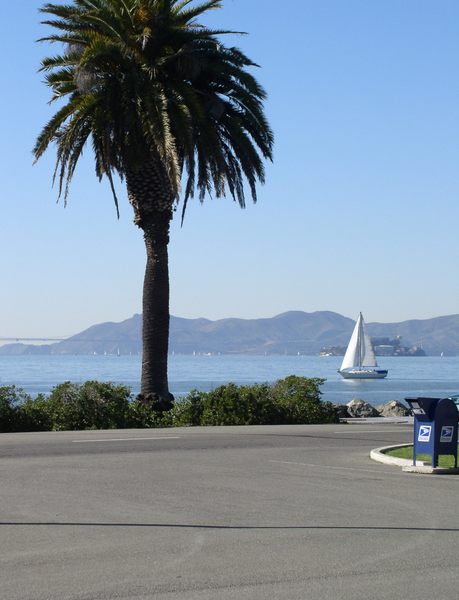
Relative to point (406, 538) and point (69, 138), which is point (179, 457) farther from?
point (69, 138)

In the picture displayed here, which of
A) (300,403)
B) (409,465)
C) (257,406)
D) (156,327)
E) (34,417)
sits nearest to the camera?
(409,465)

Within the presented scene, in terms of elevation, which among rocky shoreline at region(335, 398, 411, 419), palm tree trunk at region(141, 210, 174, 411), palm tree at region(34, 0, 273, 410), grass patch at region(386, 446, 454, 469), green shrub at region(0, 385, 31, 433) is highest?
palm tree at region(34, 0, 273, 410)

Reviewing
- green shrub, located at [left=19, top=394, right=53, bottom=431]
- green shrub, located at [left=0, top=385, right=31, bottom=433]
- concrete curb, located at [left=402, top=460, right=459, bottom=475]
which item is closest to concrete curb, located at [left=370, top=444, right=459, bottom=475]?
concrete curb, located at [left=402, top=460, right=459, bottom=475]

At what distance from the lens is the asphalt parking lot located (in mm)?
7867

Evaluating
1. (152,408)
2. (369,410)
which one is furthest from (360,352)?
(152,408)

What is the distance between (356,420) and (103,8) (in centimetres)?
1397

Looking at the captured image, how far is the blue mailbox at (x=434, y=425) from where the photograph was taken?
15281mm

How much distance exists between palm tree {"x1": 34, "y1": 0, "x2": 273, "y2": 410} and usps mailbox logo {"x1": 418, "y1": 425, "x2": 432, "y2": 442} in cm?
1290

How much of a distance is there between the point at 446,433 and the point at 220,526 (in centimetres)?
606

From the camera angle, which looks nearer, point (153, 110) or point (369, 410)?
point (153, 110)

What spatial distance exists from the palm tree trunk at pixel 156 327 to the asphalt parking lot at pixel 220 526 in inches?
394

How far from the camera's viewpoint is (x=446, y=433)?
15.4m

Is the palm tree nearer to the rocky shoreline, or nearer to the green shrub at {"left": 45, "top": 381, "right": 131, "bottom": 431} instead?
the green shrub at {"left": 45, "top": 381, "right": 131, "bottom": 431}

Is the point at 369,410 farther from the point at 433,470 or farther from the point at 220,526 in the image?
the point at 220,526
